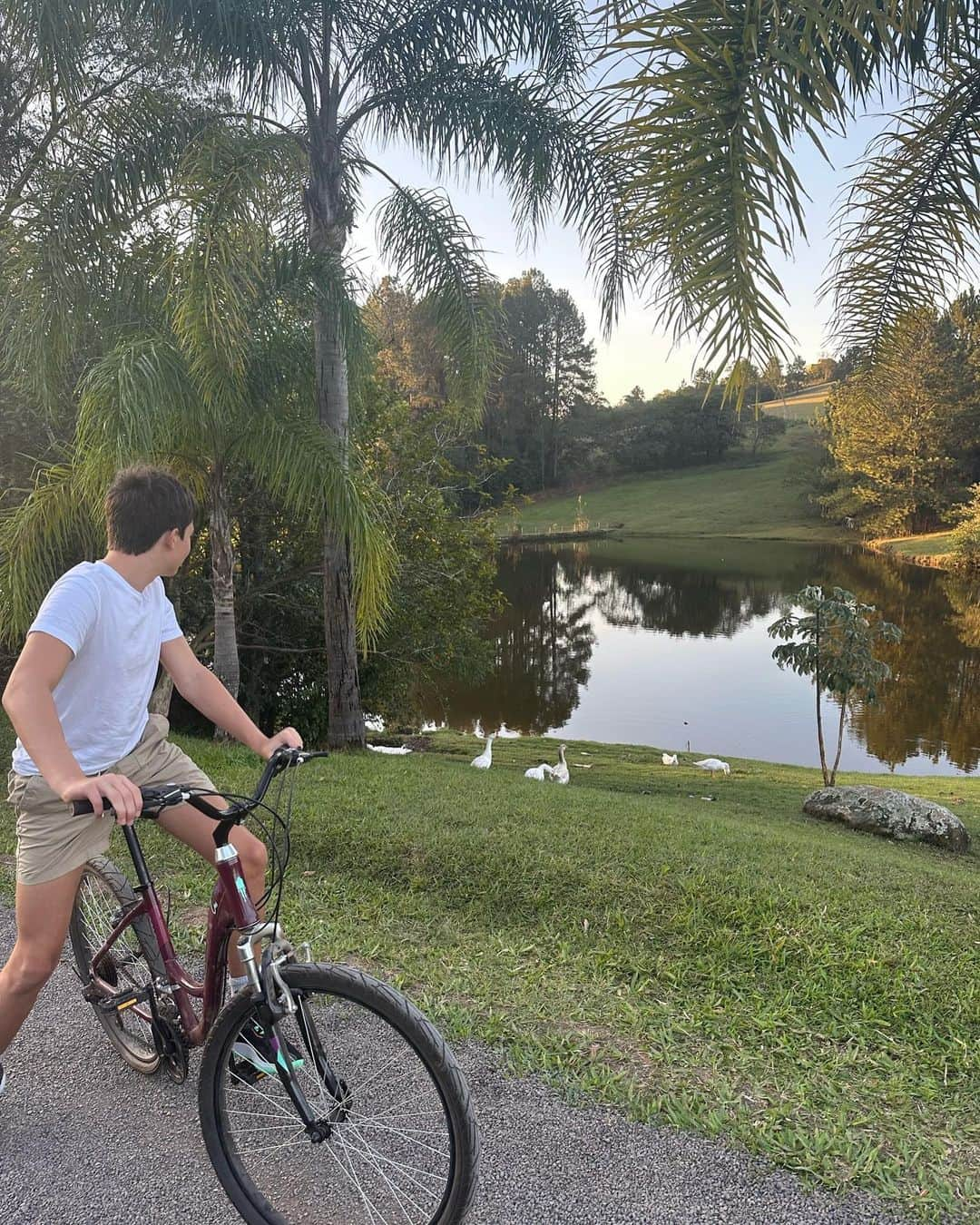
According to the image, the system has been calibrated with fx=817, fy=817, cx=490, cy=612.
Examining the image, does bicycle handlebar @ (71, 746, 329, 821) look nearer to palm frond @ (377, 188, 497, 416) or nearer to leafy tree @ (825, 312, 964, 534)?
leafy tree @ (825, 312, 964, 534)

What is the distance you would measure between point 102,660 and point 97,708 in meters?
0.15

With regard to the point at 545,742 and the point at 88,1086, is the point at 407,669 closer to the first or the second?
the point at 545,742

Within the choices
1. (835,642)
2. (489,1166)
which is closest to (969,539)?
(835,642)

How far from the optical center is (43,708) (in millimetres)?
2096

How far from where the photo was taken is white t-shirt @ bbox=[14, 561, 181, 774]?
2.19 meters

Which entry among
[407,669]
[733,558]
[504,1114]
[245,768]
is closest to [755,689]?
[407,669]

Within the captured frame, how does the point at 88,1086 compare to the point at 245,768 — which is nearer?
the point at 88,1086

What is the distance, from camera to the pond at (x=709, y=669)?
17.8 m

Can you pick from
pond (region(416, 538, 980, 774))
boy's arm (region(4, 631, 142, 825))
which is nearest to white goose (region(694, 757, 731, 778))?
pond (region(416, 538, 980, 774))

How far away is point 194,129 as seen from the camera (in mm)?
8156

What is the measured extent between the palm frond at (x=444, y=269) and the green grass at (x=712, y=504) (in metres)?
43.1

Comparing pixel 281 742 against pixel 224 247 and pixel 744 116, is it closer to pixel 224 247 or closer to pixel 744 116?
pixel 744 116

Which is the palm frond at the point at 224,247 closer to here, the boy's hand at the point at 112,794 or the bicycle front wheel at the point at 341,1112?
the boy's hand at the point at 112,794

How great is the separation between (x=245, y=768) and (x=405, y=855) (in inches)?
128
